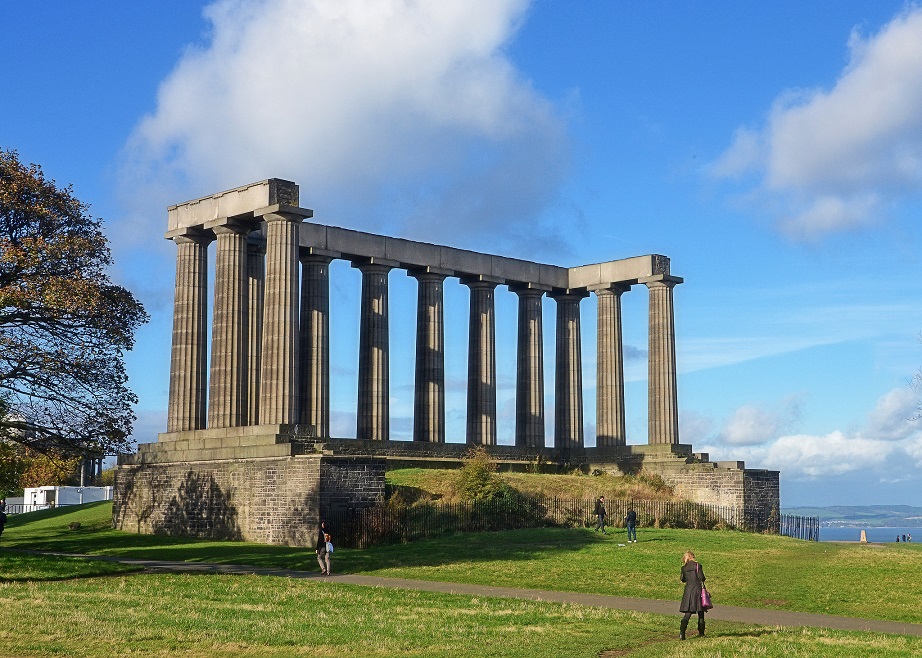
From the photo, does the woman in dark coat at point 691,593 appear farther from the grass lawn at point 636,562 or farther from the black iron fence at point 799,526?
the black iron fence at point 799,526

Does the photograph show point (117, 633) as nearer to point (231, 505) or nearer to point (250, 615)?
point (250, 615)

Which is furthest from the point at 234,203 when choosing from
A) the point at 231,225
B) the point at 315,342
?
the point at 315,342

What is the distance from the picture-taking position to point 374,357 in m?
65.4

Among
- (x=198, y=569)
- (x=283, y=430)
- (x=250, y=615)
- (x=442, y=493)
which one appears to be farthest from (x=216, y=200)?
(x=250, y=615)

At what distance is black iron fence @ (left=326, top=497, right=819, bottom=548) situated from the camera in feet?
160

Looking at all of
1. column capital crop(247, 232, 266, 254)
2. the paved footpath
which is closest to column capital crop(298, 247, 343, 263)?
column capital crop(247, 232, 266, 254)

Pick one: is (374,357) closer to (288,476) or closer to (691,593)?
(288,476)

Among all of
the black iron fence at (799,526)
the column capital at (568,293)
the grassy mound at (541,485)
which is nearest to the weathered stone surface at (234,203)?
the grassy mound at (541,485)

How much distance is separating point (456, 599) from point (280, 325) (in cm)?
2698

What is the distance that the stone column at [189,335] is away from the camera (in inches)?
2388

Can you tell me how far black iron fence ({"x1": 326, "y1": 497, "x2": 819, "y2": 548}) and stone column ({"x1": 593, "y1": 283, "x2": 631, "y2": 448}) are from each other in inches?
541

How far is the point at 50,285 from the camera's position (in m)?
39.7

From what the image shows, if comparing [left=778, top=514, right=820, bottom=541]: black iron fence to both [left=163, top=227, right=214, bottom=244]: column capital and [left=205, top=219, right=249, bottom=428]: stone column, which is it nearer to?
[left=205, top=219, right=249, bottom=428]: stone column

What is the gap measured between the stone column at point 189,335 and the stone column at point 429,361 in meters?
12.8
